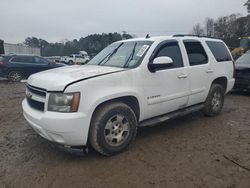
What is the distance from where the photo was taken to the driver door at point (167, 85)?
391cm

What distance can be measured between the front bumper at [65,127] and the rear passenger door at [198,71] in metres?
2.42

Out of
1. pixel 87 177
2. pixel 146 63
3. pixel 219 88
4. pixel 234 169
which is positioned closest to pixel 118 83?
pixel 146 63

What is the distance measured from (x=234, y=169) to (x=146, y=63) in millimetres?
1986

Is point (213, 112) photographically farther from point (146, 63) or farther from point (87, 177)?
point (87, 177)

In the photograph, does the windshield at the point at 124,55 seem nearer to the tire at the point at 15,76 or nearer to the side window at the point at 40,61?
the tire at the point at 15,76

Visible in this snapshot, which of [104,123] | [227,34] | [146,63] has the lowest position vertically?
[104,123]

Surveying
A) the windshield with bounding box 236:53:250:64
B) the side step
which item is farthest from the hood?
the windshield with bounding box 236:53:250:64

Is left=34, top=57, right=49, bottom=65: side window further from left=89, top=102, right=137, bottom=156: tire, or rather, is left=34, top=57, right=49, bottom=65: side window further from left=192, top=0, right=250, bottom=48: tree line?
left=192, top=0, right=250, bottom=48: tree line

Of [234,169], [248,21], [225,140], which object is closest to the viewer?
[234,169]

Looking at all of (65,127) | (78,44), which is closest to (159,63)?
(65,127)

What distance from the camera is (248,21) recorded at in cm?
5575

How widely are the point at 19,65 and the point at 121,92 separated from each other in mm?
11464

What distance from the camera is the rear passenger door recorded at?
15.4 ft

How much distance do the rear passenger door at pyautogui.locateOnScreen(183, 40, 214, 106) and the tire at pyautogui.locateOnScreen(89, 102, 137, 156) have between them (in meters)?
1.64
